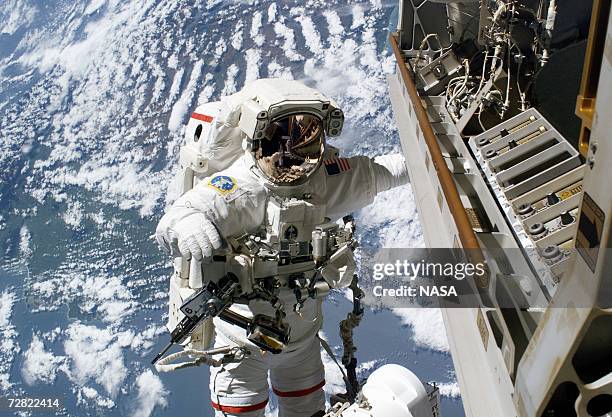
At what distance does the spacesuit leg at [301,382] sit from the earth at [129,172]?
13.2 meters

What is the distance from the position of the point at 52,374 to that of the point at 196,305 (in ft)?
95.7

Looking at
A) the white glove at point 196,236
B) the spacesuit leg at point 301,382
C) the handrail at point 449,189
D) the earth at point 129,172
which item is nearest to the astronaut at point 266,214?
the white glove at point 196,236

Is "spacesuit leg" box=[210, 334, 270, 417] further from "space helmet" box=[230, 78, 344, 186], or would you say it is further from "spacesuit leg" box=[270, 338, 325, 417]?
"space helmet" box=[230, 78, 344, 186]

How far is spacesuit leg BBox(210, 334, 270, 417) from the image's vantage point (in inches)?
163

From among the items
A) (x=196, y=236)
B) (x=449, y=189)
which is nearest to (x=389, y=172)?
(x=449, y=189)

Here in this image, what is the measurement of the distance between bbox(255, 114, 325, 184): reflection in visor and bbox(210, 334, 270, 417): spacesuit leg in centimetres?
129

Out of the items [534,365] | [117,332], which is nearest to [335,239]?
[534,365]

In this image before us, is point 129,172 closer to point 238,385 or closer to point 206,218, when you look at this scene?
point 238,385

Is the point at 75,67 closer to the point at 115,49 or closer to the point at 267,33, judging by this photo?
the point at 115,49

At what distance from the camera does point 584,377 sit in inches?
62.5

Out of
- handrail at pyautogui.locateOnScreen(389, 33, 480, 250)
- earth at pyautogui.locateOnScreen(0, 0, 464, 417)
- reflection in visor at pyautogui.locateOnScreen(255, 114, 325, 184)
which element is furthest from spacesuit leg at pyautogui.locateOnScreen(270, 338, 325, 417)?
earth at pyautogui.locateOnScreen(0, 0, 464, 417)

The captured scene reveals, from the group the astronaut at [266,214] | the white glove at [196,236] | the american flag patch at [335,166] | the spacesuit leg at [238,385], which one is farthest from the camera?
the spacesuit leg at [238,385]

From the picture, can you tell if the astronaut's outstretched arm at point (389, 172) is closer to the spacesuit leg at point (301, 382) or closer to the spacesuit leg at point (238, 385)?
the spacesuit leg at point (301, 382)

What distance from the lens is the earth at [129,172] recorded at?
87.2 ft
